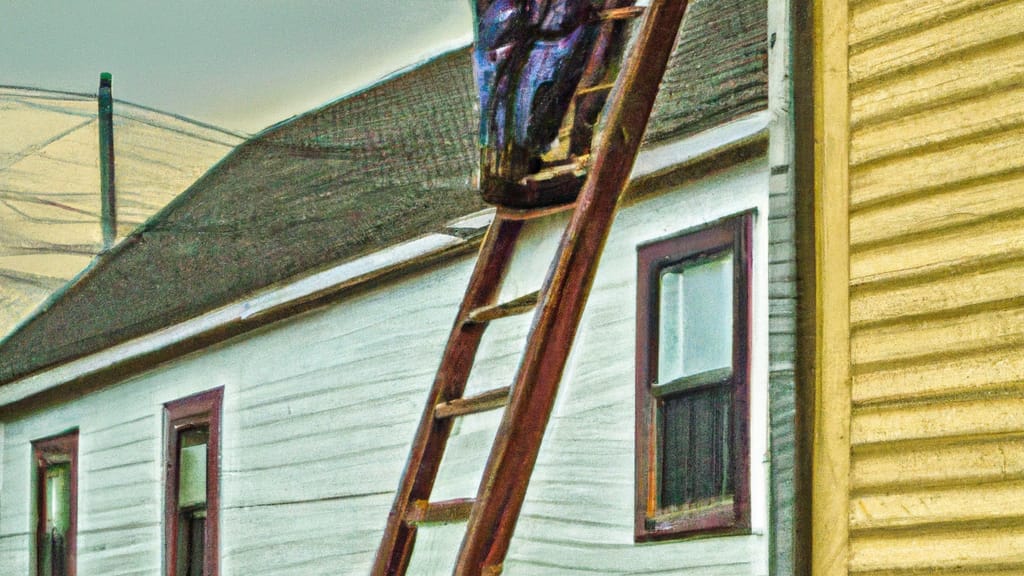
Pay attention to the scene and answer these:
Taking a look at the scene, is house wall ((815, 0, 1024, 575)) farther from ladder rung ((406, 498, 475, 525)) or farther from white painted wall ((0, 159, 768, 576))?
ladder rung ((406, 498, 475, 525))

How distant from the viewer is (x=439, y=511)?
368cm

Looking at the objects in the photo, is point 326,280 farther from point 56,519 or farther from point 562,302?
point 56,519

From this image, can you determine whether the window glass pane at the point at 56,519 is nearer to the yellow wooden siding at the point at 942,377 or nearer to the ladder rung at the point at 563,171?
the ladder rung at the point at 563,171

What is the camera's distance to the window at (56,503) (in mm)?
6879

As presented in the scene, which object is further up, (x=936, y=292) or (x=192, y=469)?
(x=936, y=292)

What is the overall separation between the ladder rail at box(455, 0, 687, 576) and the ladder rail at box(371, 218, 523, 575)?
1.52 ft

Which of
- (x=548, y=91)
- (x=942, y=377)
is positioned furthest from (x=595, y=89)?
(x=942, y=377)

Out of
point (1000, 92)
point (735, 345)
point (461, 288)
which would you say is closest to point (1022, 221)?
point (1000, 92)

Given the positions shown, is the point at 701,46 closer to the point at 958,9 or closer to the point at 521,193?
the point at 521,193

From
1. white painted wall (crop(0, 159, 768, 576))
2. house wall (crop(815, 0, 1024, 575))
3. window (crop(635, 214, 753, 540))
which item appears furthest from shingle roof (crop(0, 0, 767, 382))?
house wall (crop(815, 0, 1024, 575))

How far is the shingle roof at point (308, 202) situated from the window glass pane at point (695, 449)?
1.25 m

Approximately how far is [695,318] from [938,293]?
935 mm

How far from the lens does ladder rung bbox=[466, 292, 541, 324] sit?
3.60 metres

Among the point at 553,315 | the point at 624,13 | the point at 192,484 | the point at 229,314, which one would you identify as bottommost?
the point at 192,484
